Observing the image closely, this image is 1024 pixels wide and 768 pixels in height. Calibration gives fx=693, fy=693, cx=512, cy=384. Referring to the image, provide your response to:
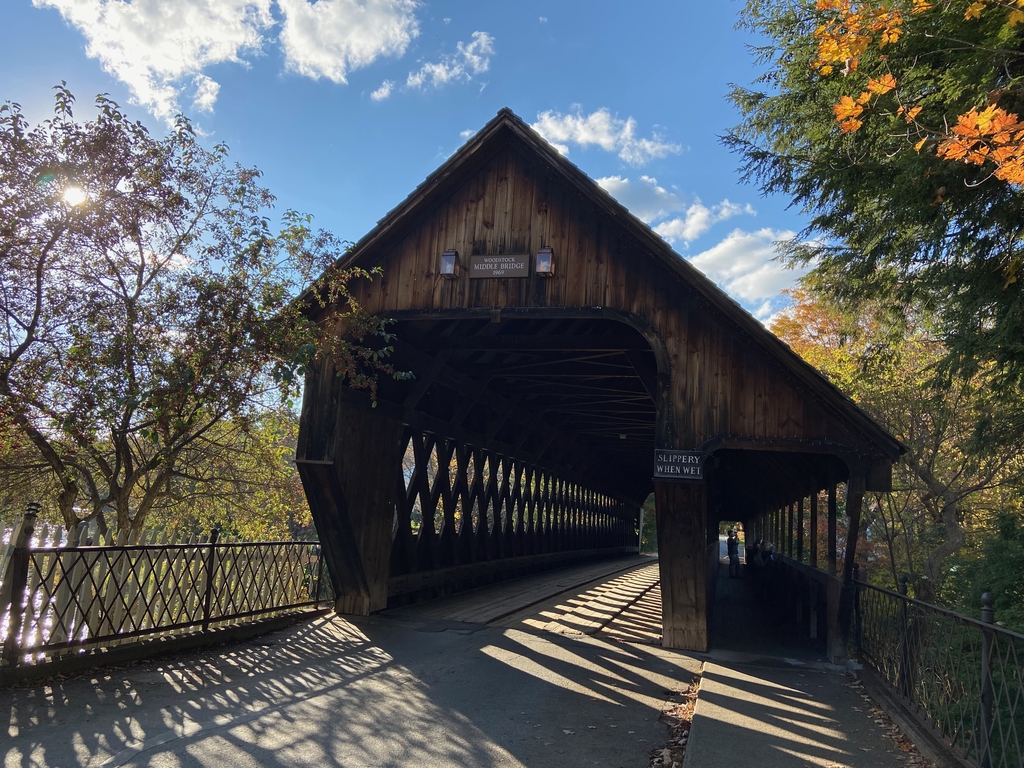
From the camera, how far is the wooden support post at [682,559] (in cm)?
731

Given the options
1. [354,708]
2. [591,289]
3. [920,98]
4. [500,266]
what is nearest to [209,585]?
[354,708]

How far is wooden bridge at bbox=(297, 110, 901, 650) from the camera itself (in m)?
7.29

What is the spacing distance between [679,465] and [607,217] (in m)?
2.85

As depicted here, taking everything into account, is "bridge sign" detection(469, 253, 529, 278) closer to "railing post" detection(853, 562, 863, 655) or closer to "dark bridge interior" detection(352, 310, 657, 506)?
"dark bridge interior" detection(352, 310, 657, 506)

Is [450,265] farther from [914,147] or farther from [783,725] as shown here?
[783,725]

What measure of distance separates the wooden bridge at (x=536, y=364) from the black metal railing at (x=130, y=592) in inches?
37.9

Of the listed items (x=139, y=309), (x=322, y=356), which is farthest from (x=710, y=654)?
(x=139, y=309)

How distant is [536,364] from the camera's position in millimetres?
10445

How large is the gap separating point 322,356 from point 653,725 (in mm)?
5311

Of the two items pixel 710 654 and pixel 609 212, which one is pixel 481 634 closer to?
pixel 710 654

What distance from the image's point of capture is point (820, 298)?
331 inches

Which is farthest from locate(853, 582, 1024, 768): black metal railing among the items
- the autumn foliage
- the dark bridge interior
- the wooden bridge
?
the dark bridge interior

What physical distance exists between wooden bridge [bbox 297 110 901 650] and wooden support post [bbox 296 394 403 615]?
1.1 inches

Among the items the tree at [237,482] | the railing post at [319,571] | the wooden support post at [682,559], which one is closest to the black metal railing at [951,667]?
the wooden support post at [682,559]
